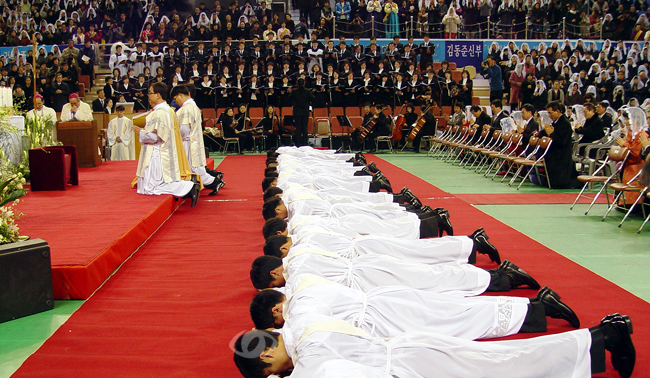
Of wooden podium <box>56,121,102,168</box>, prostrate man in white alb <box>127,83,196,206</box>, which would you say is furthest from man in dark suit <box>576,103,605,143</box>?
wooden podium <box>56,121,102,168</box>

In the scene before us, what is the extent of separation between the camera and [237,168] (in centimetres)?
1305

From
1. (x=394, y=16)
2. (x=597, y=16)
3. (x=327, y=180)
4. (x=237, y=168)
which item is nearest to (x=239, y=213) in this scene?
(x=327, y=180)

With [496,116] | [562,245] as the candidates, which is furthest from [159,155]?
[496,116]

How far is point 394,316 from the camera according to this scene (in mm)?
3375

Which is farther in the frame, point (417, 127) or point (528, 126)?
point (417, 127)

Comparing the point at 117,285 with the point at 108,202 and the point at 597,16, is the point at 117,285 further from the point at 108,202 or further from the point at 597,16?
the point at 597,16

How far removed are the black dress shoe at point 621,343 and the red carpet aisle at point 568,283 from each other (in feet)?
0.41

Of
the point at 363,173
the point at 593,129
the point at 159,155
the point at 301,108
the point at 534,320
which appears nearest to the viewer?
the point at 534,320

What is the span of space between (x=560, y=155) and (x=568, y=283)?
584cm

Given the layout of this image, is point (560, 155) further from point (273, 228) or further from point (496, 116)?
point (273, 228)

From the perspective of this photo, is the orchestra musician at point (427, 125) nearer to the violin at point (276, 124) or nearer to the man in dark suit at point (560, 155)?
the violin at point (276, 124)

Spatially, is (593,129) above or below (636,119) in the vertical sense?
below

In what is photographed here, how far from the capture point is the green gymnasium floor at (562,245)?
12.6 feet

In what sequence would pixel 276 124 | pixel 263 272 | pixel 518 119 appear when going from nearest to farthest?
1. pixel 263 272
2. pixel 518 119
3. pixel 276 124
